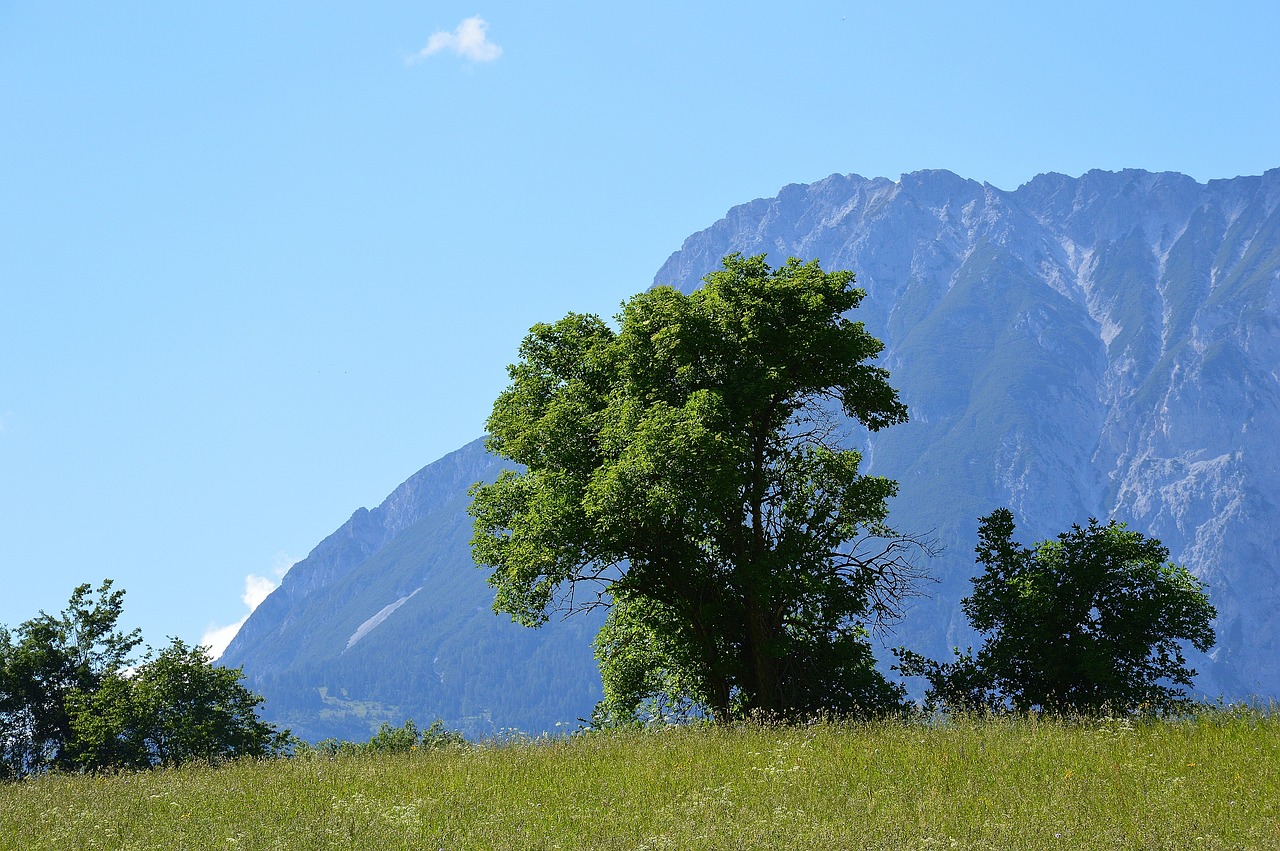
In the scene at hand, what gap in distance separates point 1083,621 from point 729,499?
1233 centimetres

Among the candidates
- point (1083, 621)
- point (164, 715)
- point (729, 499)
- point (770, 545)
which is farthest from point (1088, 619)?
point (164, 715)

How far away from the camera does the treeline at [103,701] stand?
50875 mm

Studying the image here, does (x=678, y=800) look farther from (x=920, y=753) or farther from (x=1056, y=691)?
(x=1056, y=691)

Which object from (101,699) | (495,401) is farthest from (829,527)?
(101,699)

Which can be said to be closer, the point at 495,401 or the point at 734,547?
the point at 734,547

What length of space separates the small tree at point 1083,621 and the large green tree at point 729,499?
3.06 metres

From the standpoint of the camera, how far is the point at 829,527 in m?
29.6

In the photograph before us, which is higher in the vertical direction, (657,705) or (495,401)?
(495,401)

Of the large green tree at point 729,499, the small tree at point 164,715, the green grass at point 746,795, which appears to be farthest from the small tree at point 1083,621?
the small tree at point 164,715

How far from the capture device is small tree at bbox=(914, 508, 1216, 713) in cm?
3039

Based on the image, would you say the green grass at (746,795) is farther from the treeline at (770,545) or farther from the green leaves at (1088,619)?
the green leaves at (1088,619)

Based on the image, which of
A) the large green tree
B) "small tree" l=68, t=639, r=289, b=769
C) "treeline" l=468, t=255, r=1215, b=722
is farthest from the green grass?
"small tree" l=68, t=639, r=289, b=769

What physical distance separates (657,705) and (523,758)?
18.0 meters

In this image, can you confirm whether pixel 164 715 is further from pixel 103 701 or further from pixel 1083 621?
pixel 1083 621
